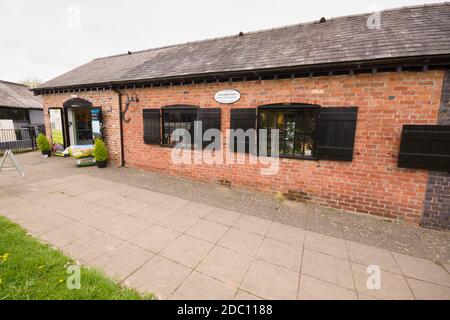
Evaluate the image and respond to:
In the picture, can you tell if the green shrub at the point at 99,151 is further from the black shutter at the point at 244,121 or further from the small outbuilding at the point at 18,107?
the small outbuilding at the point at 18,107

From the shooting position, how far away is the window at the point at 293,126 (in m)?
5.38

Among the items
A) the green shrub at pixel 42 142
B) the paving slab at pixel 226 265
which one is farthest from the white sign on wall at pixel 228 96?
the green shrub at pixel 42 142

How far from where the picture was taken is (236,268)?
301cm

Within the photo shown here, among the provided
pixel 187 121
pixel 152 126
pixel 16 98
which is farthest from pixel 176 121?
pixel 16 98

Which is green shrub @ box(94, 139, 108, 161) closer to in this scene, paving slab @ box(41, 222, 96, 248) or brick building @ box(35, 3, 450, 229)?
brick building @ box(35, 3, 450, 229)

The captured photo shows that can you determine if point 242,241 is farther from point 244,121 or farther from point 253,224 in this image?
point 244,121

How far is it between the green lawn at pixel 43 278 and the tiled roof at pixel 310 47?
529 cm

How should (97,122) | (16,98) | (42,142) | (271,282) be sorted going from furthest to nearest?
(16,98) < (42,142) < (97,122) < (271,282)

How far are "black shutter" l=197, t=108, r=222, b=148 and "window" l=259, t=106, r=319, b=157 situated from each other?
131 centimetres

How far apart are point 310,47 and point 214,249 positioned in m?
5.74

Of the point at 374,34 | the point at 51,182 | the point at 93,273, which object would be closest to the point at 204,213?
the point at 93,273

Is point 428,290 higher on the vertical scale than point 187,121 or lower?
lower

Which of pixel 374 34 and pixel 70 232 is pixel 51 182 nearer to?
pixel 70 232

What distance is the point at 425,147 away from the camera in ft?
14.0
